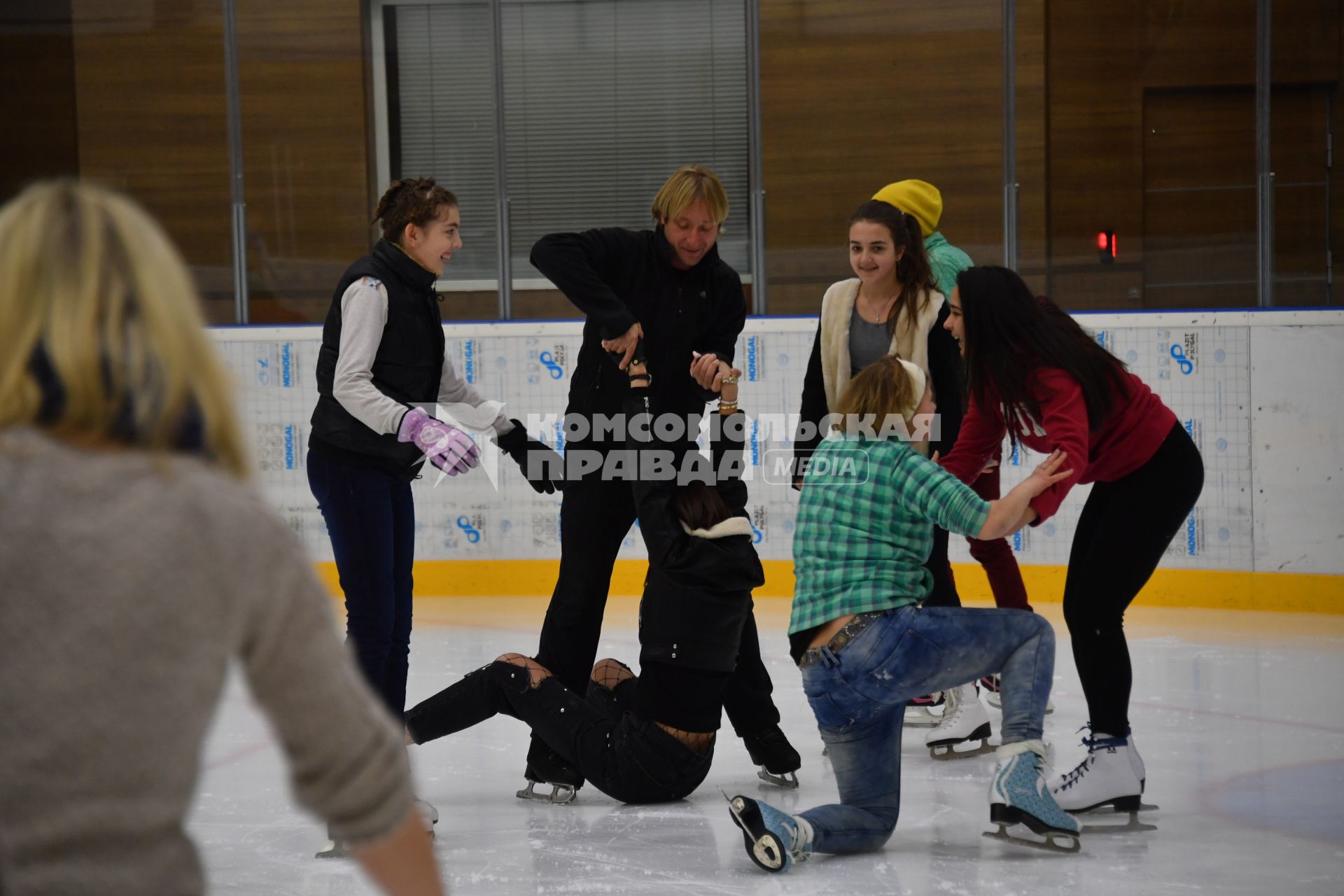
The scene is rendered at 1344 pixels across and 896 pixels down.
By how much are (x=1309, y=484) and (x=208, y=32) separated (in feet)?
18.4

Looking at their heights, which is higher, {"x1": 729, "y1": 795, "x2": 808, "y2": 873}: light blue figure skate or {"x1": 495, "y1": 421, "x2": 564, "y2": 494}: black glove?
{"x1": 495, "y1": 421, "x2": 564, "y2": 494}: black glove

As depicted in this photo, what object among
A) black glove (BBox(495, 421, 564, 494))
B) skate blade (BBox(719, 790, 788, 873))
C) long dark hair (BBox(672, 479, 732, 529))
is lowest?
skate blade (BBox(719, 790, 788, 873))

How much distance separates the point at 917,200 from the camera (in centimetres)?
362

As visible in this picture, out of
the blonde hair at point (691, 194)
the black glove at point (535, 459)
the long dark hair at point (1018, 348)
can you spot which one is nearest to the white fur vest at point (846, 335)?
the blonde hair at point (691, 194)

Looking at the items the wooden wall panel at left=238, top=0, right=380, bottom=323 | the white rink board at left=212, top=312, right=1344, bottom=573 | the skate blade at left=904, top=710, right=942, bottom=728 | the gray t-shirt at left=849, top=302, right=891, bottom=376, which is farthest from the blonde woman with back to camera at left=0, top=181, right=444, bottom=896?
the wooden wall panel at left=238, top=0, right=380, bottom=323

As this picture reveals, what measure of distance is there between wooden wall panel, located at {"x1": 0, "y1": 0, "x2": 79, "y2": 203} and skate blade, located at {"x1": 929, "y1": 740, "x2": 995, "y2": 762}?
5.81 meters

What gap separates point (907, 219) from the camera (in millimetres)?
3541

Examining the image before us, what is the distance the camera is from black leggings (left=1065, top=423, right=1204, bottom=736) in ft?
9.43

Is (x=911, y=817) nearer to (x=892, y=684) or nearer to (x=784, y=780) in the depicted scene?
(x=784, y=780)

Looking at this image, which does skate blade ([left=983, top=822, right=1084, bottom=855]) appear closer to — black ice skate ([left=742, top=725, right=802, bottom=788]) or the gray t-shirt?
black ice skate ([left=742, top=725, right=802, bottom=788])

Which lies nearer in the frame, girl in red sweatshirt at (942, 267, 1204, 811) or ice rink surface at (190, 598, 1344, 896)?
ice rink surface at (190, 598, 1344, 896)

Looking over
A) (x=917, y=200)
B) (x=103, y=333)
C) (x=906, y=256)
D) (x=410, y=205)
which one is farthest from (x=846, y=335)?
(x=103, y=333)

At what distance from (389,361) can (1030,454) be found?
3.70 m

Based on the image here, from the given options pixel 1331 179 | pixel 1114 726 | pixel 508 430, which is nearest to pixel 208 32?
pixel 508 430
